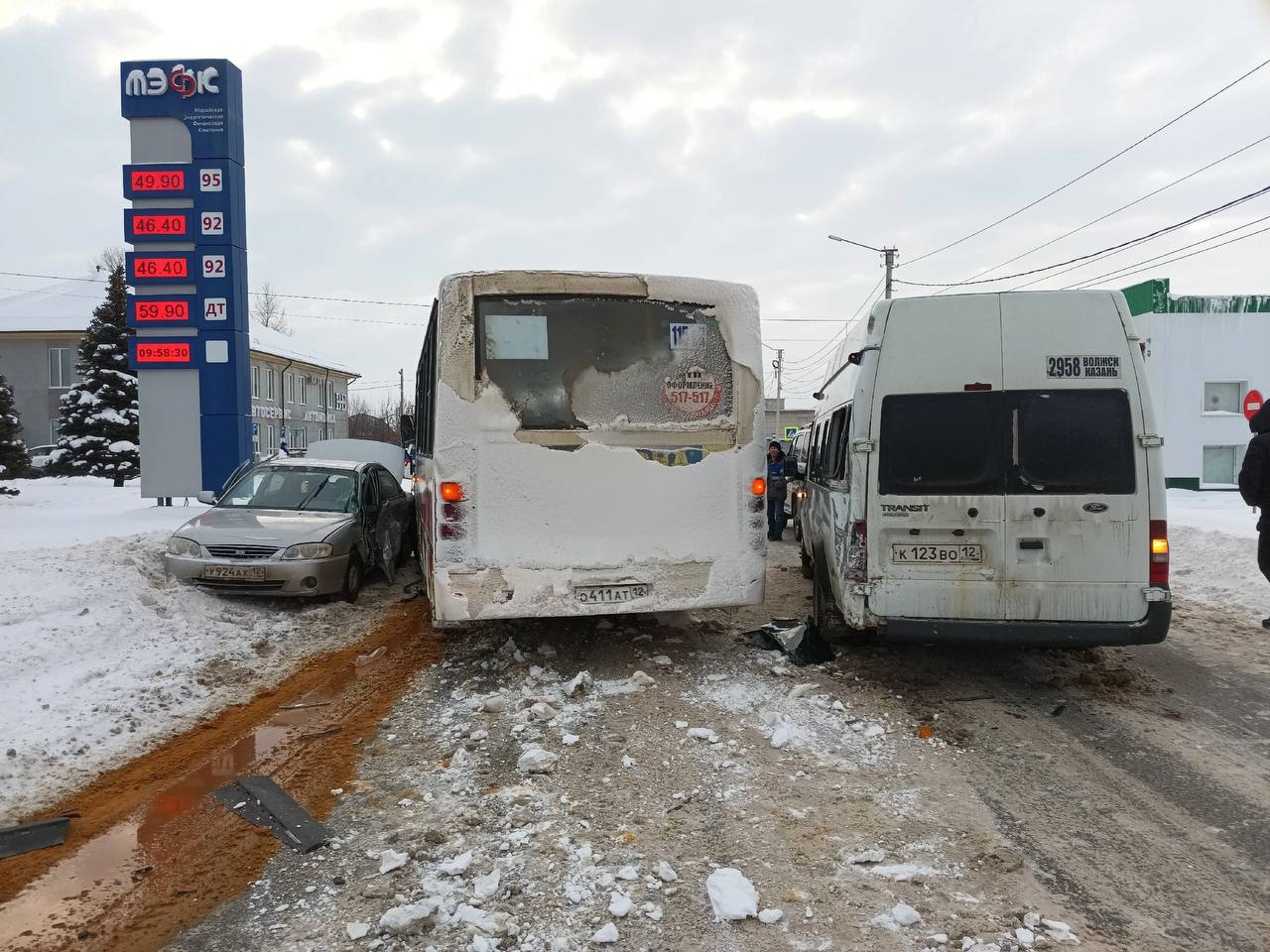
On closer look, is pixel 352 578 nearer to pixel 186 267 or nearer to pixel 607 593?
pixel 607 593

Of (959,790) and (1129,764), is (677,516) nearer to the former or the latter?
(959,790)

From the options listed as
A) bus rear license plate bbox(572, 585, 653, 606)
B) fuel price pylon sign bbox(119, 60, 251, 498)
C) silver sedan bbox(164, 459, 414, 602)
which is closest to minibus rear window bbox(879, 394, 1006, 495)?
bus rear license plate bbox(572, 585, 653, 606)

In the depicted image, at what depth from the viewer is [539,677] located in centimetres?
598

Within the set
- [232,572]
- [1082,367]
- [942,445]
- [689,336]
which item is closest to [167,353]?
[232,572]

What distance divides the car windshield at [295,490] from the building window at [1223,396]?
26.0m

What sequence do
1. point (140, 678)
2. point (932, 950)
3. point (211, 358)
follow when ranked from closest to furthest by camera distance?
1. point (932, 950)
2. point (140, 678)
3. point (211, 358)

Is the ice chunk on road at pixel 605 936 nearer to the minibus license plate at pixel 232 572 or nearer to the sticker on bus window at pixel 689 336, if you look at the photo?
the sticker on bus window at pixel 689 336

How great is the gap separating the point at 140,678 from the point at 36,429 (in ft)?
166

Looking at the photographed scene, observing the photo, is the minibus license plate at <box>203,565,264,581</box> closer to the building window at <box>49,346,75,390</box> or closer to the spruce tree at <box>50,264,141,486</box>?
the spruce tree at <box>50,264,141,486</box>

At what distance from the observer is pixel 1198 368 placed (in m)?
25.3

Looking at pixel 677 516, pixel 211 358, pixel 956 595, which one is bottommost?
pixel 956 595

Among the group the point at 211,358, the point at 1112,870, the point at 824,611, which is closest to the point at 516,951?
the point at 1112,870

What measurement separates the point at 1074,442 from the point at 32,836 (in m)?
6.06

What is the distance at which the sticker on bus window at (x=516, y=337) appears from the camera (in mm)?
6035
